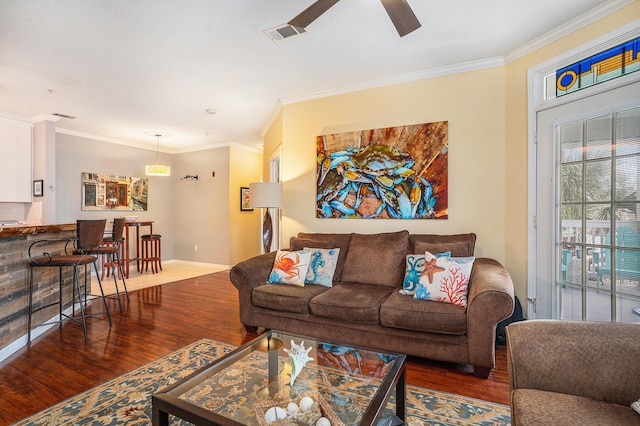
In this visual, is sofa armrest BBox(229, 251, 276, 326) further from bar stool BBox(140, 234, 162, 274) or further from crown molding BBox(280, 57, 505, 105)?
bar stool BBox(140, 234, 162, 274)

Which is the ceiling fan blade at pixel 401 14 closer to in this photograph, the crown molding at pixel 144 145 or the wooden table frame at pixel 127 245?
the crown molding at pixel 144 145

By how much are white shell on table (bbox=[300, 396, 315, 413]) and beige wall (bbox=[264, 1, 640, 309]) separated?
2331 mm

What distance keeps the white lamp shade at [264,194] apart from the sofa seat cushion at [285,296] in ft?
3.90

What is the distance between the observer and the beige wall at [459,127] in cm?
315

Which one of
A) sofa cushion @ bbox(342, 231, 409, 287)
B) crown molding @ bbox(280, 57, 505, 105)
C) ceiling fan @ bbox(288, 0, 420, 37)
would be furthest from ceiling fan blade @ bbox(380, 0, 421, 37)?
sofa cushion @ bbox(342, 231, 409, 287)

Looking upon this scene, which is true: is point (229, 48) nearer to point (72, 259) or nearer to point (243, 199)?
point (72, 259)

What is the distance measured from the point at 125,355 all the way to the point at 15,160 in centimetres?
410

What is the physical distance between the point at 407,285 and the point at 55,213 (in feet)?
18.9

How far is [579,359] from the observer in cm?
129

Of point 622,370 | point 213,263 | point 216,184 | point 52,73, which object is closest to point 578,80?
point 622,370

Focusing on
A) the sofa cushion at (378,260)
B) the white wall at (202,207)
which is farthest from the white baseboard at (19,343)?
the white wall at (202,207)

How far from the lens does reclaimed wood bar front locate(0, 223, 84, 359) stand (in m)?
2.59

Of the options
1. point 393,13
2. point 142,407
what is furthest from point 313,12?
point 142,407

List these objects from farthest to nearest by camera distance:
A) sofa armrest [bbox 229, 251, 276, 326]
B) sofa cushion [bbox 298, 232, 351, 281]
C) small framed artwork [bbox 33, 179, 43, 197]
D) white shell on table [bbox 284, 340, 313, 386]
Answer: small framed artwork [bbox 33, 179, 43, 197] → sofa cushion [bbox 298, 232, 351, 281] → sofa armrest [bbox 229, 251, 276, 326] → white shell on table [bbox 284, 340, 313, 386]
